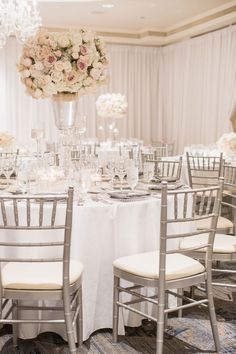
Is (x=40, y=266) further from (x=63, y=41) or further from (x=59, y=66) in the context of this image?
(x=63, y=41)

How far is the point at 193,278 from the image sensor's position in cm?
284

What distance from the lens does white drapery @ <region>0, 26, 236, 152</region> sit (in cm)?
921

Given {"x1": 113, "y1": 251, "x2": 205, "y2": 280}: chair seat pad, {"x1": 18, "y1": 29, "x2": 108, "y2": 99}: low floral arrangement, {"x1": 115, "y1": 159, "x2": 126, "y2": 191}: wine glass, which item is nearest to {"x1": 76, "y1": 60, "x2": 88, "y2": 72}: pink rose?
{"x1": 18, "y1": 29, "x2": 108, "y2": 99}: low floral arrangement

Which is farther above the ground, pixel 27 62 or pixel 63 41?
pixel 63 41

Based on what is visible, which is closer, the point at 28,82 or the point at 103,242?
the point at 103,242

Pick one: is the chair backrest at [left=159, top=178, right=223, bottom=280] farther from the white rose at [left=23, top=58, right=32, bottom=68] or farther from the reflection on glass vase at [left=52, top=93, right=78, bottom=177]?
the white rose at [left=23, top=58, right=32, bottom=68]

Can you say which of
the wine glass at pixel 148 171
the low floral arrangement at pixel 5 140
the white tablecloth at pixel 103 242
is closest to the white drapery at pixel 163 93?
the low floral arrangement at pixel 5 140

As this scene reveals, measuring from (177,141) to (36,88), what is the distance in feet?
24.5

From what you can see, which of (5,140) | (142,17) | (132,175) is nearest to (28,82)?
(132,175)

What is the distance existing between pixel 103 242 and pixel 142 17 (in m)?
7.02

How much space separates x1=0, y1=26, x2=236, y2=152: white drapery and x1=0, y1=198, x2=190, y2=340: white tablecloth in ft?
20.1

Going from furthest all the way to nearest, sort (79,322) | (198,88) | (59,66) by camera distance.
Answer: (198,88)
(59,66)
(79,322)

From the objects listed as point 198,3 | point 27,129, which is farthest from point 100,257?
point 27,129

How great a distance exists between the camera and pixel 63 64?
3275mm
